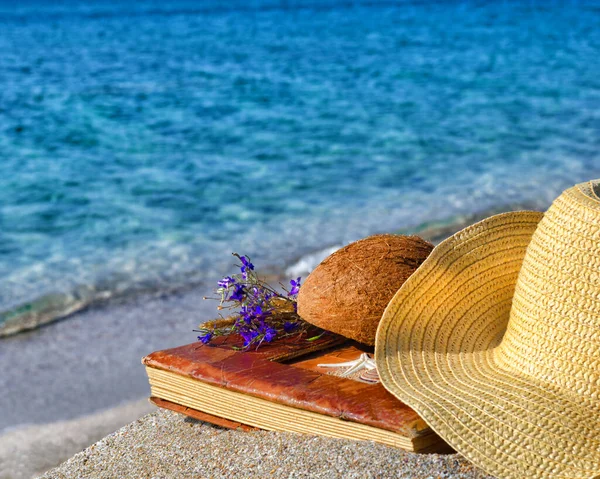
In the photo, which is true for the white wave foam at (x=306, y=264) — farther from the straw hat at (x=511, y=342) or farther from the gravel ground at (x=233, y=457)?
the straw hat at (x=511, y=342)

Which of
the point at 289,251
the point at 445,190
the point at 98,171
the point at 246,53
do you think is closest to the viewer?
the point at 289,251

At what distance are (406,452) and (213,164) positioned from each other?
8.54 meters

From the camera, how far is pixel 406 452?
2.14 meters

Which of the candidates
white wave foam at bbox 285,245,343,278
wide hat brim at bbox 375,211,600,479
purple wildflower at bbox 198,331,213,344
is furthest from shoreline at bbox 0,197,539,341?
wide hat brim at bbox 375,211,600,479

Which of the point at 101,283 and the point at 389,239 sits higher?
the point at 389,239

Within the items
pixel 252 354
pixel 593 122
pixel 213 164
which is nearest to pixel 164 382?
pixel 252 354

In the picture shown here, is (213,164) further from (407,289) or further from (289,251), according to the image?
(407,289)

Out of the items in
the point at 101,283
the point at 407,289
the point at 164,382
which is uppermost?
the point at 407,289

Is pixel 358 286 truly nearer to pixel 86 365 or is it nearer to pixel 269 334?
pixel 269 334

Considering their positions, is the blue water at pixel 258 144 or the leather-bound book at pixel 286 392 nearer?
the leather-bound book at pixel 286 392

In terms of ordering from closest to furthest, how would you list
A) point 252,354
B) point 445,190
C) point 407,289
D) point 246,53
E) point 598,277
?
point 598,277
point 407,289
point 252,354
point 445,190
point 246,53

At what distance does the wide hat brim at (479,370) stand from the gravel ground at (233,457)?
0.15 meters

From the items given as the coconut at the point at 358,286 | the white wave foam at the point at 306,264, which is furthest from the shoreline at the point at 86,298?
the coconut at the point at 358,286

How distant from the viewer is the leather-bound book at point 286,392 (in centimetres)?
218
